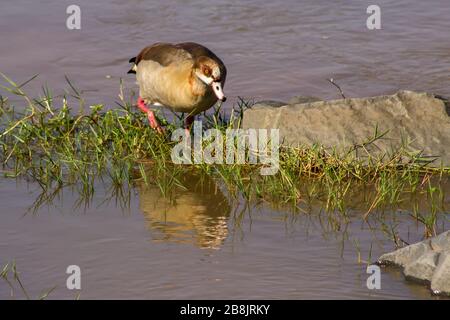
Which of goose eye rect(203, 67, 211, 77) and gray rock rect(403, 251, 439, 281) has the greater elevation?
goose eye rect(203, 67, 211, 77)

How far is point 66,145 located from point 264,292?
2610mm

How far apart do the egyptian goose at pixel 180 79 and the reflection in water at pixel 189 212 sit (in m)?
0.85

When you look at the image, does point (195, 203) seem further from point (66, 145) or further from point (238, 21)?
point (238, 21)

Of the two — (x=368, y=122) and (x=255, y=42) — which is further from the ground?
(x=255, y=42)

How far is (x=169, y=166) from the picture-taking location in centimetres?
772

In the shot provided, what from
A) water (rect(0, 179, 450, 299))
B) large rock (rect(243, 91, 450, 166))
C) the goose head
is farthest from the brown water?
the goose head

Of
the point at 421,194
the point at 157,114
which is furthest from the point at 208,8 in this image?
the point at 421,194

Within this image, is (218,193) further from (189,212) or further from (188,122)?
(188,122)

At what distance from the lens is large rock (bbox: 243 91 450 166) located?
756 centimetres

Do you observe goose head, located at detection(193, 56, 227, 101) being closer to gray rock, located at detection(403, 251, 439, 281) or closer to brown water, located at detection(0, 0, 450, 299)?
brown water, located at detection(0, 0, 450, 299)

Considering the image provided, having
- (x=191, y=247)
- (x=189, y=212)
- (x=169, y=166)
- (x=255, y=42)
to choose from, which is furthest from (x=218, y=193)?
(x=255, y=42)

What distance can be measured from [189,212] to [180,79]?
166cm

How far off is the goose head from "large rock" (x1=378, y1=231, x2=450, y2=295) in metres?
2.57

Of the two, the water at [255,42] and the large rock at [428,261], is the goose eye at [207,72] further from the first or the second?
the large rock at [428,261]
